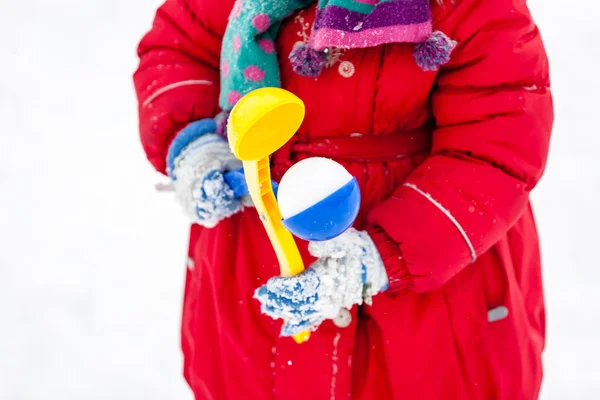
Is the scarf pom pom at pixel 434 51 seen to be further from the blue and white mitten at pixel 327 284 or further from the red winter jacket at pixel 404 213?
the blue and white mitten at pixel 327 284

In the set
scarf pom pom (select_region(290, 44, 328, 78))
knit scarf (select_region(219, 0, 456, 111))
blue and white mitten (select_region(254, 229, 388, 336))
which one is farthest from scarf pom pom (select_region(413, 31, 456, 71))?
blue and white mitten (select_region(254, 229, 388, 336))

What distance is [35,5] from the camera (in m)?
2.76

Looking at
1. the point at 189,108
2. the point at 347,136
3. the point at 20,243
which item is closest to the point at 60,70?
the point at 20,243

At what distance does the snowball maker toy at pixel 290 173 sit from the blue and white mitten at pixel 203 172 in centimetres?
19

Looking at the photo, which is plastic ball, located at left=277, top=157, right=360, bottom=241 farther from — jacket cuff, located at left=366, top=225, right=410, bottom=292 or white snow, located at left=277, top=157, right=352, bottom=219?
jacket cuff, located at left=366, top=225, right=410, bottom=292

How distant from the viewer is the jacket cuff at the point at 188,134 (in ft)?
3.08

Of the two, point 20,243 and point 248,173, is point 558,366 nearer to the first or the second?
point 248,173

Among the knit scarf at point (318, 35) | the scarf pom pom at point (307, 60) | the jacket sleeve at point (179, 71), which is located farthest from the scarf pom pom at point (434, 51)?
the jacket sleeve at point (179, 71)

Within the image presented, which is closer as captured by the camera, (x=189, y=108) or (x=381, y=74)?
(x=381, y=74)

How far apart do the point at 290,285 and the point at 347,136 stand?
0.76 ft

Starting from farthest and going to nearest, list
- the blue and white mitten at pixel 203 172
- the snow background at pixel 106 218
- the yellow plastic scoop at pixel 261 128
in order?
the snow background at pixel 106 218, the blue and white mitten at pixel 203 172, the yellow plastic scoop at pixel 261 128

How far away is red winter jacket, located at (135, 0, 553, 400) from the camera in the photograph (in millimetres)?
792

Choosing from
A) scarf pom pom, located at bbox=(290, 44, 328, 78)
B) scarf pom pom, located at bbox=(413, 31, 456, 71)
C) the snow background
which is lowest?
the snow background

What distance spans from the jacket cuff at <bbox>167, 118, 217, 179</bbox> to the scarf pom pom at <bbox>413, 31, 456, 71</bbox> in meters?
0.33
